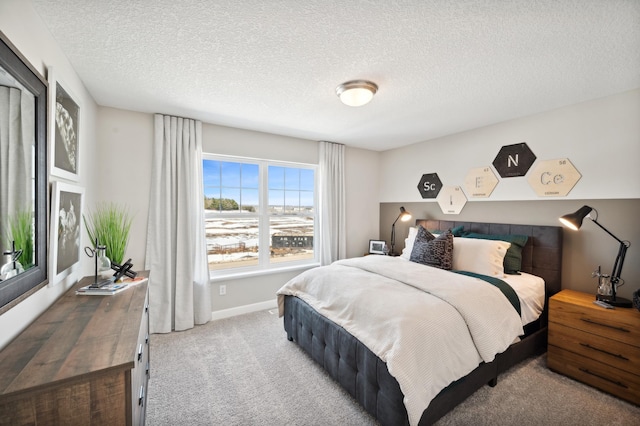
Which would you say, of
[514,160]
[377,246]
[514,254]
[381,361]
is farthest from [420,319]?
[377,246]

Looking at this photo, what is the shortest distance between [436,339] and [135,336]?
1.58 m

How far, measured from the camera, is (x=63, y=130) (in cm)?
172

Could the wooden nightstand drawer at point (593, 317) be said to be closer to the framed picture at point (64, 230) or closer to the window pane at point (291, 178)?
the window pane at point (291, 178)

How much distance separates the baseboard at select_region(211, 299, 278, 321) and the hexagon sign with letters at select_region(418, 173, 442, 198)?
264 cm

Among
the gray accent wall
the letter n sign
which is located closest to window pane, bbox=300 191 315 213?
the gray accent wall

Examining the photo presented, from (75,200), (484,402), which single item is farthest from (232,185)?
(484,402)

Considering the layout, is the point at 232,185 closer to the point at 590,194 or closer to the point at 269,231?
the point at 269,231

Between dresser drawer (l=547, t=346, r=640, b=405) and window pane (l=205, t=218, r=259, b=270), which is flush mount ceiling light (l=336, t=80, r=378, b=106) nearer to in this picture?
window pane (l=205, t=218, r=259, b=270)

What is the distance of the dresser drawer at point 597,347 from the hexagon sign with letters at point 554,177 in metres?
1.28

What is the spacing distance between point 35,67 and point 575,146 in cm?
403

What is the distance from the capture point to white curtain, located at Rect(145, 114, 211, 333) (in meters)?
2.89

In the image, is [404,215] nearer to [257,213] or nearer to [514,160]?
[514,160]

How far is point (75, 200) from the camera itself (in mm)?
1907

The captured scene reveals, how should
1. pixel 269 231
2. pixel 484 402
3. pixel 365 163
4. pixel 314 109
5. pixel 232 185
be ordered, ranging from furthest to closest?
pixel 365 163, pixel 269 231, pixel 232 185, pixel 314 109, pixel 484 402
